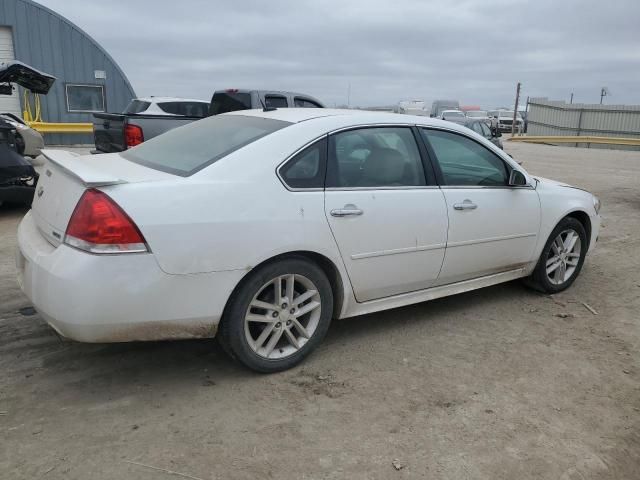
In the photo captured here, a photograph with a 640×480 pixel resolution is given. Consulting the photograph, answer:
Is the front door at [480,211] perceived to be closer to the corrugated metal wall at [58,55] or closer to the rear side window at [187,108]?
the rear side window at [187,108]

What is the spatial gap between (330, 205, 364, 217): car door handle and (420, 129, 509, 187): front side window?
0.89 meters

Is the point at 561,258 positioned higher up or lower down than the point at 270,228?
lower down

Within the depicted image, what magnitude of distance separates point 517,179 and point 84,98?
1846cm

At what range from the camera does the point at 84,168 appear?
122 inches

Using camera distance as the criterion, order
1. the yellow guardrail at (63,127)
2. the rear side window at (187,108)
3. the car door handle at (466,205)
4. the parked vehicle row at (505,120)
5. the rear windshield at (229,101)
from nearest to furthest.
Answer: the car door handle at (466,205)
the rear windshield at (229,101)
the rear side window at (187,108)
the yellow guardrail at (63,127)
the parked vehicle row at (505,120)

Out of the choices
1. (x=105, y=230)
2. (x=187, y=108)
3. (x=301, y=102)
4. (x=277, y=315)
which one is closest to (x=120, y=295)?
(x=105, y=230)

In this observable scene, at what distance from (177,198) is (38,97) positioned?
1833cm

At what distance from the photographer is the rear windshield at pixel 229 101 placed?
367 inches

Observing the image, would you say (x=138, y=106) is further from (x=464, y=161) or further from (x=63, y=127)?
(x=464, y=161)

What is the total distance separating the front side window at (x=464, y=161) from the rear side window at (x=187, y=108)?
9.53m

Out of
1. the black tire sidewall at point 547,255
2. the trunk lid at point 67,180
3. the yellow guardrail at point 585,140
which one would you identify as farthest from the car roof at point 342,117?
the yellow guardrail at point 585,140

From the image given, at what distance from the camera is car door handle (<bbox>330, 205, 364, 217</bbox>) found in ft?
11.0

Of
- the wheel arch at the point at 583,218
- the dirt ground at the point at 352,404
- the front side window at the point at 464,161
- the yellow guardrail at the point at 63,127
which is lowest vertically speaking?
the dirt ground at the point at 352,404

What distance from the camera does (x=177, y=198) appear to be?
9.41 ft
